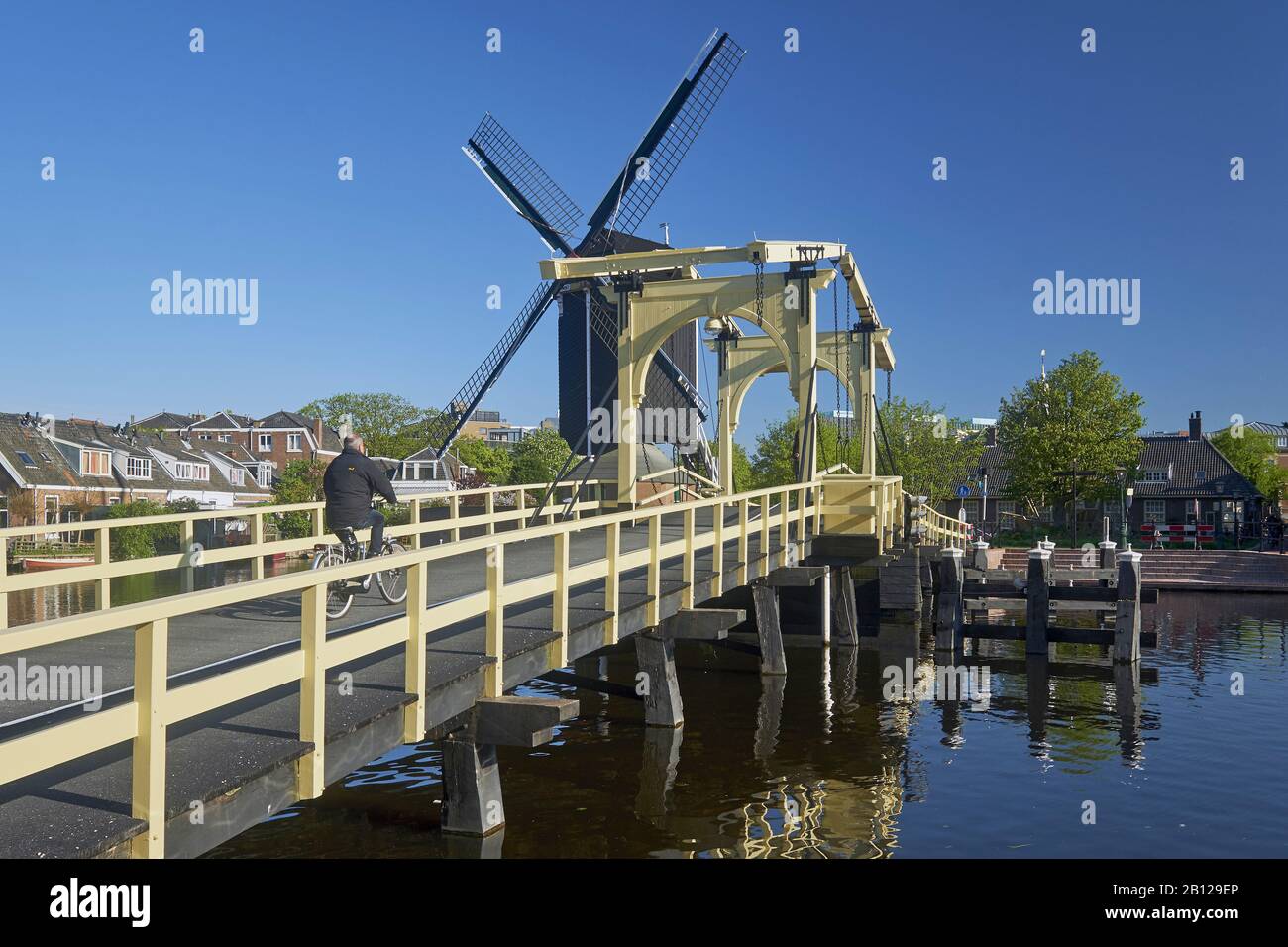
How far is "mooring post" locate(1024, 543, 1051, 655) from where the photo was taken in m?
20.0

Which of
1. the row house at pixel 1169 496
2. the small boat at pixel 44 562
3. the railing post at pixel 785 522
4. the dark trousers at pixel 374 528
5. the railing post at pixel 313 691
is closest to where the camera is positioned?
the railing post at pixel 313 691

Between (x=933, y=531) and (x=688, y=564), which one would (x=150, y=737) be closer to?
(x=688, y=564)

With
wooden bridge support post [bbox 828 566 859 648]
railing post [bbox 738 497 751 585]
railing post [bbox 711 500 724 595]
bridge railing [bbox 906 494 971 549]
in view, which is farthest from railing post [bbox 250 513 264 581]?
bridge railing [bbox 906 494 971 549]

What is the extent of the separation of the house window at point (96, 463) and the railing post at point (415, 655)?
5814 centimetres

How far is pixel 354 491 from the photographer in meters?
10.7

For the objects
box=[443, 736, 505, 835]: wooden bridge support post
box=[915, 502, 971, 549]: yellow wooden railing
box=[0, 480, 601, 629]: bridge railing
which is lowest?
box=[443, 736, 505, 835]: wooden bridge support post

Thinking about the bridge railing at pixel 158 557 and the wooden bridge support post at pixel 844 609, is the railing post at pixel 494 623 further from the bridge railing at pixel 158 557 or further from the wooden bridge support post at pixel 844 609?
the wooden bridge support post at pixel 844 609

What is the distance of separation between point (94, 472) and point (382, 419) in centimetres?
2687

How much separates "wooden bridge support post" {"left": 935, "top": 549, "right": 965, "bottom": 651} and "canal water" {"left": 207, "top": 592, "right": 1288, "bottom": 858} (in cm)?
206

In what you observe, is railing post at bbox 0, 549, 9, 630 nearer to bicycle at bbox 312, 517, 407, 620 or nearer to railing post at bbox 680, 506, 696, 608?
bicycle at bbox 312, 517, 407, 620

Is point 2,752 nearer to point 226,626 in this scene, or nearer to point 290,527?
point 226,626

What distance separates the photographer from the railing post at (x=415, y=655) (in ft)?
23.4

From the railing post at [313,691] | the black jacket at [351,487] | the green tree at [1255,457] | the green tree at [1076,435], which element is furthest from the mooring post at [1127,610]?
the green tree at [1255,457]

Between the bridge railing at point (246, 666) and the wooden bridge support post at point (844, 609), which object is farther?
the wooden bridge support post at point (844, 609)
